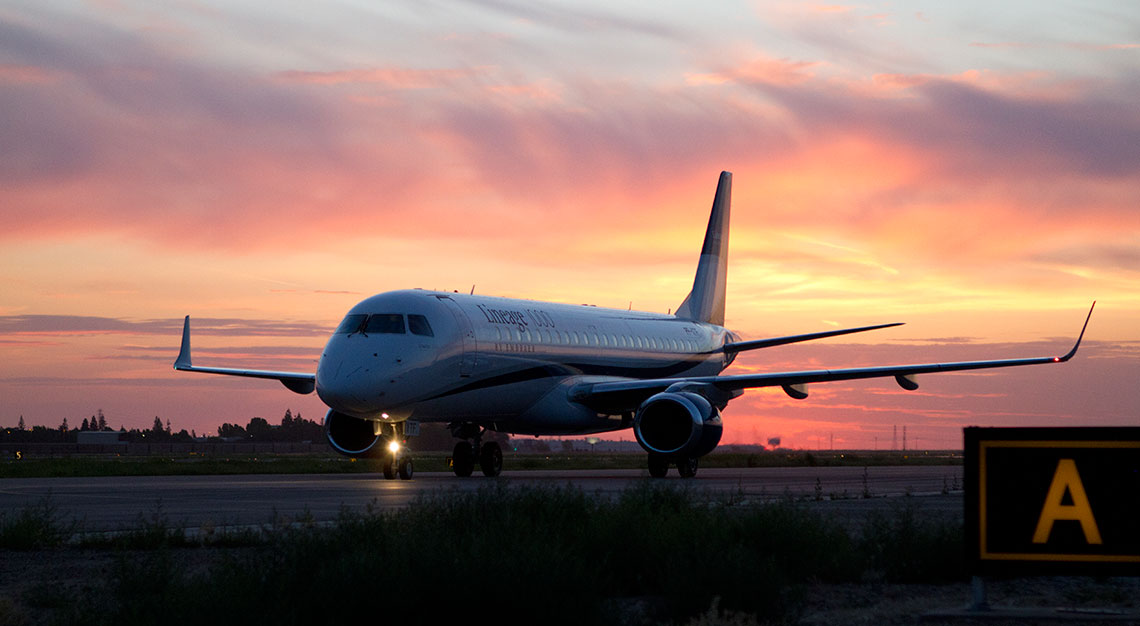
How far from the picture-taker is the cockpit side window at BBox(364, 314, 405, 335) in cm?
2714

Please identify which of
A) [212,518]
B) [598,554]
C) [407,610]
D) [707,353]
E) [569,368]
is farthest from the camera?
[707,353]

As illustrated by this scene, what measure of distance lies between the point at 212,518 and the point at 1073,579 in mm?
10180

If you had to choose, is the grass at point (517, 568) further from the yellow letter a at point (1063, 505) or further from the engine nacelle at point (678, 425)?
the engine nacelle at point (678, 425)

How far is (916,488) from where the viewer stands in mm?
26797

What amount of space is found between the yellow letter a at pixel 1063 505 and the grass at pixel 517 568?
1724 mm

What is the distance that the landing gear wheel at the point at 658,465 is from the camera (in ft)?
96.9

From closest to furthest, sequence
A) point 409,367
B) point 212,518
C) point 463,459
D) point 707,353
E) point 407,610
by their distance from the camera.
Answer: point 407,610
point 212,518
point 409,367
point 463,459
point 707,353

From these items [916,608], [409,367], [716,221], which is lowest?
[916,608]

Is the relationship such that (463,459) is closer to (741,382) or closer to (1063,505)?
(741,382)

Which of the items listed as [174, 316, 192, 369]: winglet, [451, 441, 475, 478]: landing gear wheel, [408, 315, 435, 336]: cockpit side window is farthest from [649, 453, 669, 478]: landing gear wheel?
[174, 316, 192, 369]: winglet

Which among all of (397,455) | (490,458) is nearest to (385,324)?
(397,455)

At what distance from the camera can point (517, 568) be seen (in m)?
8.81

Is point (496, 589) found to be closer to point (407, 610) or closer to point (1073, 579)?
point (407, 610)

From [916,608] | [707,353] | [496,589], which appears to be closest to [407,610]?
[496,589]
